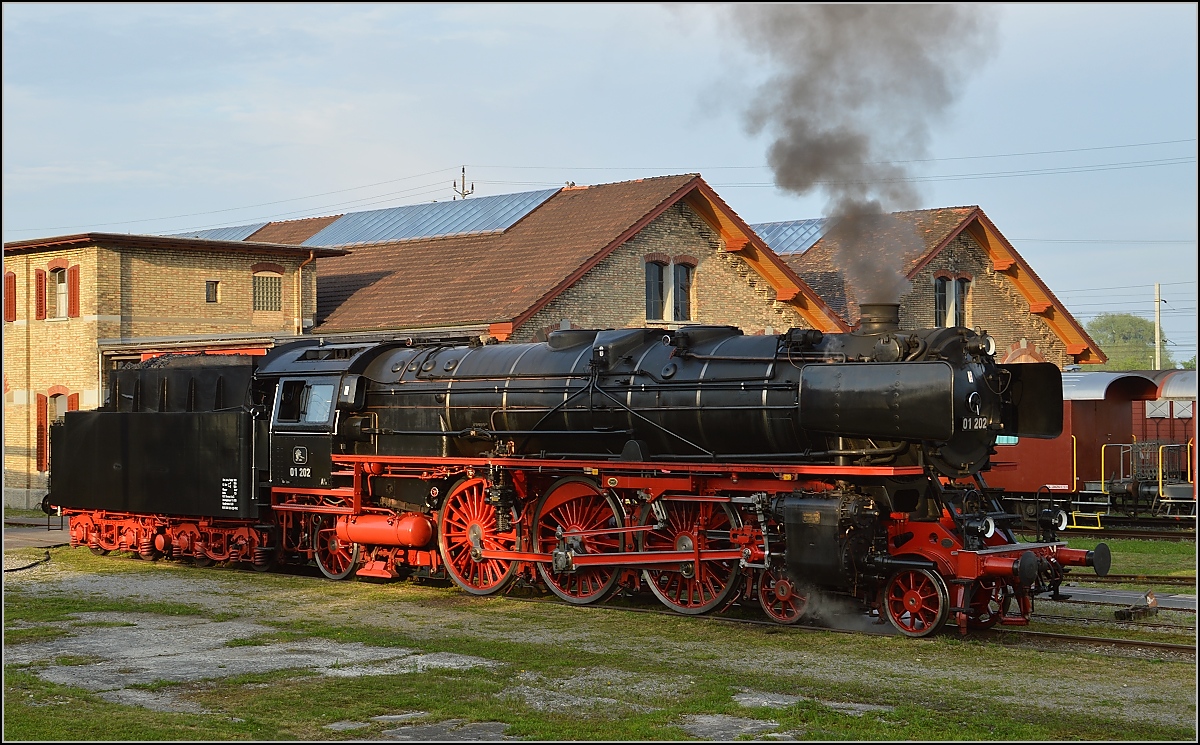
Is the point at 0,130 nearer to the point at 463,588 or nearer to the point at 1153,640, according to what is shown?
the point at 463,588

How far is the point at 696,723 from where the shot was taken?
347 inches

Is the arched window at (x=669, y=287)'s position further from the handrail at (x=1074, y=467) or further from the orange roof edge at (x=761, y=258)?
the handrail at (x=1074, y=467)

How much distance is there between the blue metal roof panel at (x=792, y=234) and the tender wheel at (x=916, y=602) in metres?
25.5

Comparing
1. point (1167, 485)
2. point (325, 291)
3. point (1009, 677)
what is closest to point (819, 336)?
point (1009, 677)

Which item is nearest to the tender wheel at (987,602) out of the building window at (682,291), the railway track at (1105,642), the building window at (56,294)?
the railway track at (1105,642)

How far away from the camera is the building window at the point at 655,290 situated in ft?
93.9

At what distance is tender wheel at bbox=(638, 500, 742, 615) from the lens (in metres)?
13.6

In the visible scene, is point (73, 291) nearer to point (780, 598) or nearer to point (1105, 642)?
point (780, 598)

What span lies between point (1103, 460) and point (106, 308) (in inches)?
824

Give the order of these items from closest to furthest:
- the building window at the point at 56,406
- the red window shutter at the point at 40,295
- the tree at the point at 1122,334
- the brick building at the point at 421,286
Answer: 1. the brick building at the point at 421,286
2. the building window at the point at 56,406
3. the red window shutter at the point at 40,295
4. the tree at the point at 1122,334

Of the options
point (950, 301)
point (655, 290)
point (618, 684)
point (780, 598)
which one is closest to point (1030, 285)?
point (950, 301)

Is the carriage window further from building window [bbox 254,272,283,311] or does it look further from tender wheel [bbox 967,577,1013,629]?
building window [bbox 254,272,283,311]

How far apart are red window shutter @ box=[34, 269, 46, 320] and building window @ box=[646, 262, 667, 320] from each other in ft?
45.9

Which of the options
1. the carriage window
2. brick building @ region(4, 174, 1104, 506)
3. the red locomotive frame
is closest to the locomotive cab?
the carriage window
